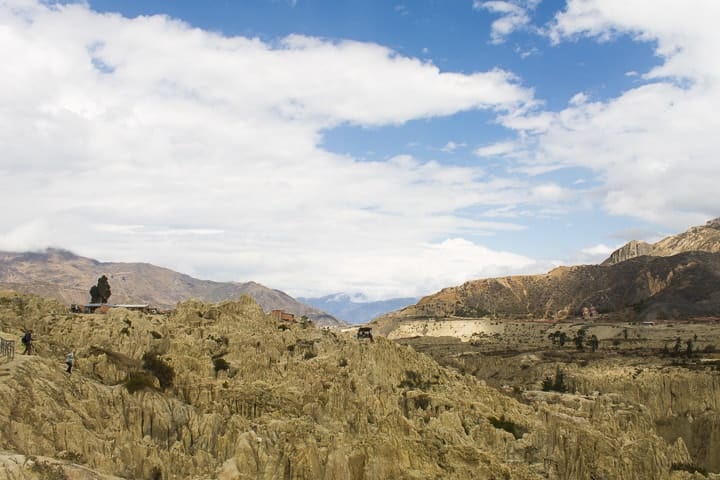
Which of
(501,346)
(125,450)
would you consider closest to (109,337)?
(125,450)

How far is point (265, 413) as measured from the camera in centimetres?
4312

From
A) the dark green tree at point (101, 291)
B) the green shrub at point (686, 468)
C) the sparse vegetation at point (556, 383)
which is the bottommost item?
the green shrub at point (686, 468)

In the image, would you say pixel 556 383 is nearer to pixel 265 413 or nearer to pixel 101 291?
pixel 265 413

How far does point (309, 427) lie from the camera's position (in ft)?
131

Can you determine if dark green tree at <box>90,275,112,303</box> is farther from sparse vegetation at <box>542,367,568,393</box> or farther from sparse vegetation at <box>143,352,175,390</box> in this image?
sparse vegetation at <box>542,367,568,393</box>

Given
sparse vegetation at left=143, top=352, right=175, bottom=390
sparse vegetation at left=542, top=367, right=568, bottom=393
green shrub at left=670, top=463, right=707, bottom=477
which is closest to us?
green shrub at left=670, top=463, right=707, bottom=477

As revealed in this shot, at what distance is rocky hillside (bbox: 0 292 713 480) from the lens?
31781 millimetres

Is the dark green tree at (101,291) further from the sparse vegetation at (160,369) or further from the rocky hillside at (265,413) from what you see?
the sparse vegetation at (160,369)

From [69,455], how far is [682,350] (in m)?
95.4

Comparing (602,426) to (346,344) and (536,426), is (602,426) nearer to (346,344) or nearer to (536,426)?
(536,426)

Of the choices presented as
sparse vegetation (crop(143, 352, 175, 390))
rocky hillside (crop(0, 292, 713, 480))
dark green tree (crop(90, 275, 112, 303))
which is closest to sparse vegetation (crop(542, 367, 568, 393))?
rocky hillside (crop(0, 292, 713, 480))

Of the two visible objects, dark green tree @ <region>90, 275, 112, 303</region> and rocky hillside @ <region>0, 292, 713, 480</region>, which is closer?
rocky hillside @ <region>0, 292, 713, 480</region>

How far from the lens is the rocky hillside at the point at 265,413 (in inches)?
1251

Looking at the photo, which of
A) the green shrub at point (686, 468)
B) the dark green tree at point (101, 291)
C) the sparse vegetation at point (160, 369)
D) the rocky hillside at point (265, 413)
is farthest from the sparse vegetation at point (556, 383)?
the dark green tree at point (101, 291)
